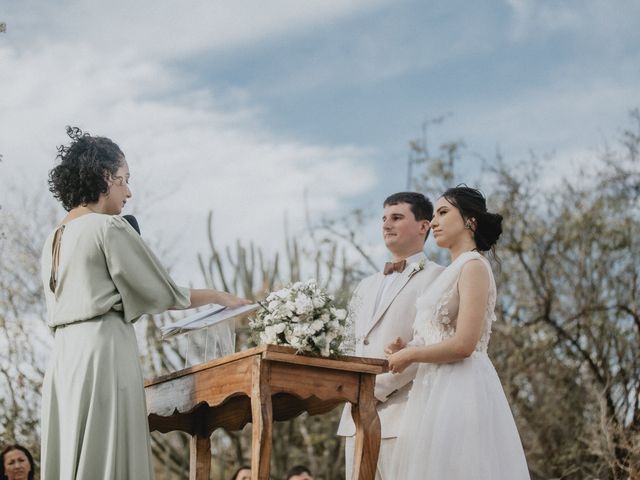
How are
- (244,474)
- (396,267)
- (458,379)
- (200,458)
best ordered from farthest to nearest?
(244,474)
(200,458)
(396,267)
(458,379)

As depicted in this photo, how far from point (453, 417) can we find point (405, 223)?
138 centimetres

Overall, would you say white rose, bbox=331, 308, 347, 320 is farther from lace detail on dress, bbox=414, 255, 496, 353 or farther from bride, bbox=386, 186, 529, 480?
lace detail on dress, bbox=414, 255, 496, 353

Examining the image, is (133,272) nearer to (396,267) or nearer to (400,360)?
(400,360)

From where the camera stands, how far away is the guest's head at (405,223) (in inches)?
218

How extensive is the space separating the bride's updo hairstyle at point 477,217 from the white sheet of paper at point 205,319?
4.02ft

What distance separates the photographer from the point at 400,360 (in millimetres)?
4629

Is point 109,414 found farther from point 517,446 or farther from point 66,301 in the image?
point 517,446

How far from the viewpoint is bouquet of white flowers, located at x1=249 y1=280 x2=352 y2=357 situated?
4324 millimetres

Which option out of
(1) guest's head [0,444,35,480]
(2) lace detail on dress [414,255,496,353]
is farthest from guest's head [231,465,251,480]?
(2) lace detail on dress [414,255,496,353]

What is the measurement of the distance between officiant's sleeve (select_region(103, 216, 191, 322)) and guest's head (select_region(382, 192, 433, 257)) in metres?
1.53

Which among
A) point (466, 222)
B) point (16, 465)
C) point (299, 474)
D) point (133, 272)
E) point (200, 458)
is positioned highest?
point (466, 222)

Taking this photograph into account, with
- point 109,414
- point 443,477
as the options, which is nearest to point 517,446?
point 443,477

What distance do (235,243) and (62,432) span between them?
34.5ft

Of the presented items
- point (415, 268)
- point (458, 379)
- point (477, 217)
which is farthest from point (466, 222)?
point (458, 379)
